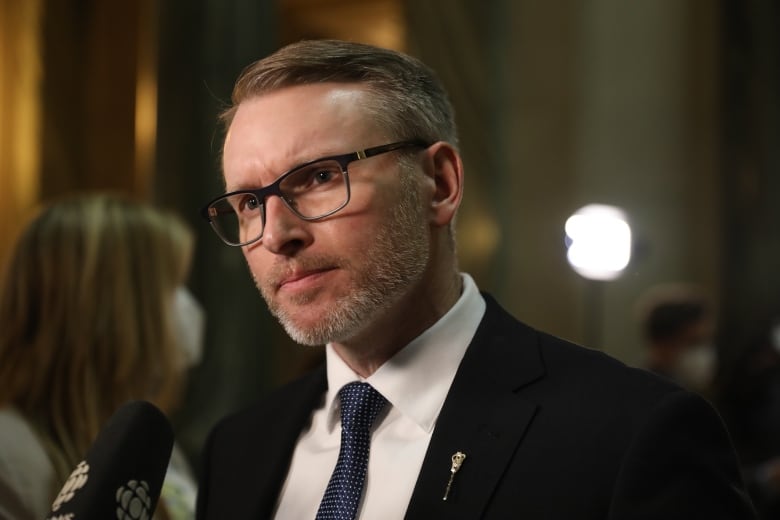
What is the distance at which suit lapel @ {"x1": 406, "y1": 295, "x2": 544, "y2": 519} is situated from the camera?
1.70 m

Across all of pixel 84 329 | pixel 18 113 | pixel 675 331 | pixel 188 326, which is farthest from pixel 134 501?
pixel 675 331

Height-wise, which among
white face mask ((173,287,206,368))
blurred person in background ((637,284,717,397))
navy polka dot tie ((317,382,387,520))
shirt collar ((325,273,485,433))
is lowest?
blurred person in background ((637,284,717,397))

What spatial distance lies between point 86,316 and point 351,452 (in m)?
0.92

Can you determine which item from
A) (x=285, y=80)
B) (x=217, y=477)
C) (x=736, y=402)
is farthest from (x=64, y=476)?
(x=736, y=402)

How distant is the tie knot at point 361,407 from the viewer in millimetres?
1933

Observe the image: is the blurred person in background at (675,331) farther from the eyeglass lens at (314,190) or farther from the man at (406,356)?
the eyeglass lens at (314,190)

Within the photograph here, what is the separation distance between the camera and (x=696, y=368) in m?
5.98

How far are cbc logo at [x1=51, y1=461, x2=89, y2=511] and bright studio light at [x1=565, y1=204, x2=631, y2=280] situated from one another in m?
4.80

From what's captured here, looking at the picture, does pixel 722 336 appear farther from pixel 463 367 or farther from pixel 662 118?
pixel 463 367

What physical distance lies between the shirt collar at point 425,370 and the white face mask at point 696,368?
3.67m

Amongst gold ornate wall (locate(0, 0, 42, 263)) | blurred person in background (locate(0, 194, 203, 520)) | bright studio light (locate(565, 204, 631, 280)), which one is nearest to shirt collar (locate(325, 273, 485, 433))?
blurred person in background (locate(0, 194, 203, 520))

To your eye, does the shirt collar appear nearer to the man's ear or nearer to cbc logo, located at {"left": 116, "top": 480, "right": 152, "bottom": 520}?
the man's ear

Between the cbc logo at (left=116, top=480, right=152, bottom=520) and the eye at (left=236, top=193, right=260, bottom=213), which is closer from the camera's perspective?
the cbc logo at (left=116, top=480, right=152, bottom=520)

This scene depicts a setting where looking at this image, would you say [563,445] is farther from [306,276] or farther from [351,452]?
[306,276]
